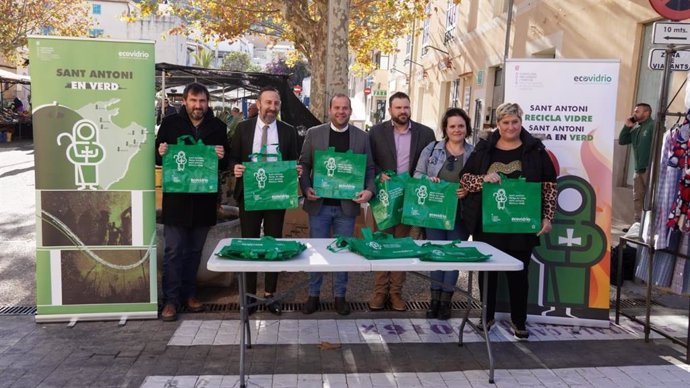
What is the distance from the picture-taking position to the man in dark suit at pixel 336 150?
4.68m

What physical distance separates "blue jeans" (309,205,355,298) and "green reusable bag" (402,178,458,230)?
584 mm

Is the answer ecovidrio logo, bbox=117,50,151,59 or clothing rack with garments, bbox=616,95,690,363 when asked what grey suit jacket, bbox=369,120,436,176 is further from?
ecovidrio logo, bbox=117,50,151,59

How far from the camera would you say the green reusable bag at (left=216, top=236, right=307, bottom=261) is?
11.3 feet

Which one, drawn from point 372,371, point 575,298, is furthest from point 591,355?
point 372,371

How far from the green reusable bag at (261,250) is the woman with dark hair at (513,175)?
149cm

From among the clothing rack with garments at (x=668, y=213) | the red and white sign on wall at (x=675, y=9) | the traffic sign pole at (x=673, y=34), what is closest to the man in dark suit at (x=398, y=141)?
the clothing rack with garments at (x=668, y=213)

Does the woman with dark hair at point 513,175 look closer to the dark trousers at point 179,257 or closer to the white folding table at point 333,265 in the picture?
the white folding table at point 333,265

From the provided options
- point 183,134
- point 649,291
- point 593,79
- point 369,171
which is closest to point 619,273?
point 649,291

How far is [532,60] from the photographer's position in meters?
4.71

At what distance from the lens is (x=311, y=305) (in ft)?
16.0

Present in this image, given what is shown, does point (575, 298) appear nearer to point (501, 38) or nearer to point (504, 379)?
point (504, 379)

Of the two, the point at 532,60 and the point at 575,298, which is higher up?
the point at 532,60

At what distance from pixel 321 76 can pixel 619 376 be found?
7.77 metres

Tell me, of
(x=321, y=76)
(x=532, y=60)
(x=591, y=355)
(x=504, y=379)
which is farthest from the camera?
(x=321, y=76)
